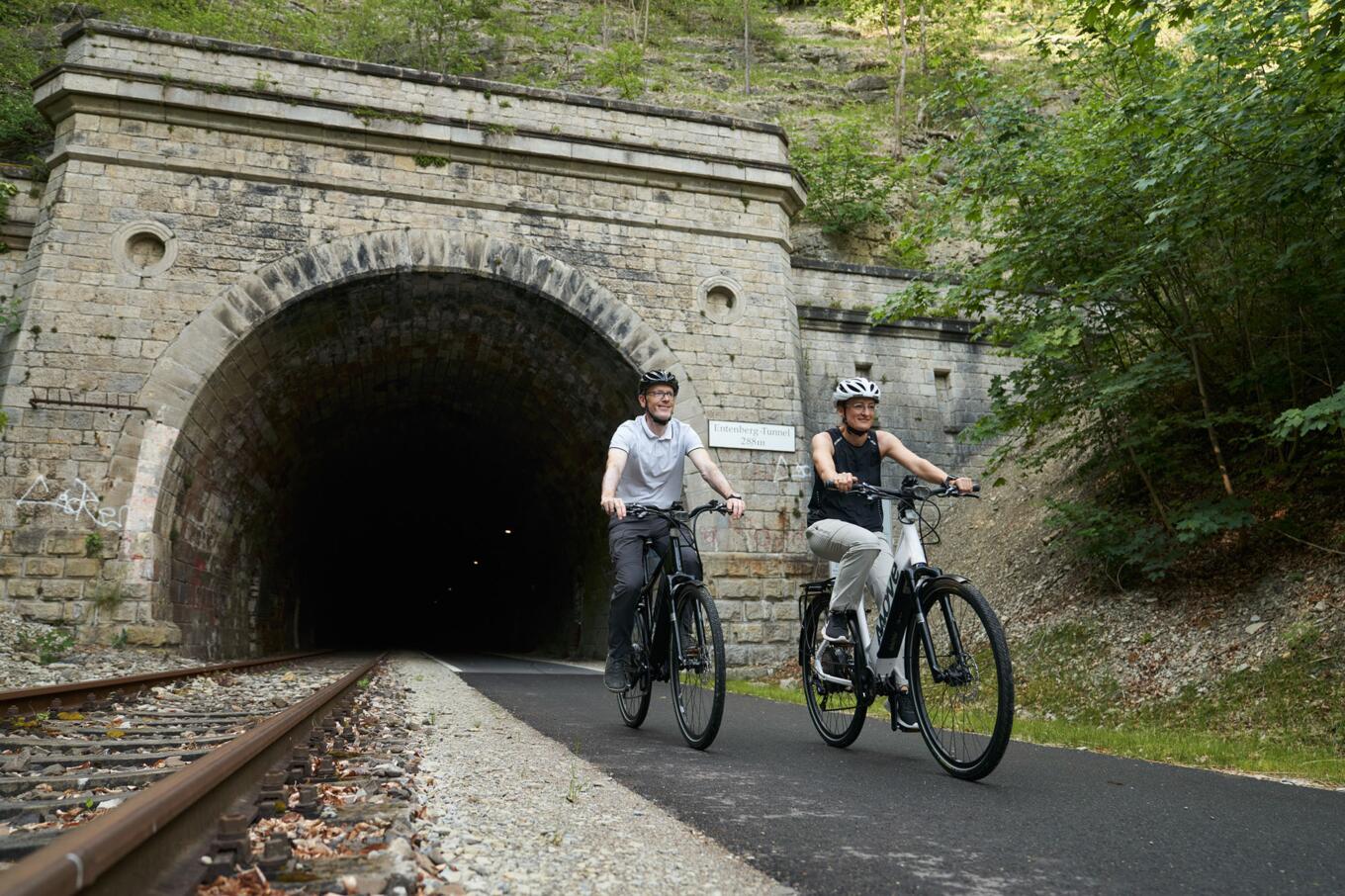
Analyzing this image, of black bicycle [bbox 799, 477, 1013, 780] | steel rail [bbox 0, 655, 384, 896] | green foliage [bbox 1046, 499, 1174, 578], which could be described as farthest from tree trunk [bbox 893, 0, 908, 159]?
steel rail [bbox 0, 655, 384, 896]

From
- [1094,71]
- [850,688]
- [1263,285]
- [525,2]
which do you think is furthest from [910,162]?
[525,2]

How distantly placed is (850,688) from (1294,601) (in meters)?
4.62

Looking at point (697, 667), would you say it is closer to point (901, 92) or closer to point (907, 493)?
point (907, 493)

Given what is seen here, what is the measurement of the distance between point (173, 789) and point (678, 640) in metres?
3.02

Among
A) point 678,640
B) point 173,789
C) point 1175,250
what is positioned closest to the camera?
point 173,789

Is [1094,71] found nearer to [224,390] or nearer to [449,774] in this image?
[449,774]

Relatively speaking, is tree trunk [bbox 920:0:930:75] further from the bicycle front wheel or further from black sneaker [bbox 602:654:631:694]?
the bicycle front wheel

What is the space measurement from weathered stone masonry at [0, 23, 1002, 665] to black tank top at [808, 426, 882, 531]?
8.08 m

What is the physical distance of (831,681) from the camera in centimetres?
482

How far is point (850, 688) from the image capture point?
4633 millimetres

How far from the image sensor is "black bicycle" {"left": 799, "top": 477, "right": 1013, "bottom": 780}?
375cm

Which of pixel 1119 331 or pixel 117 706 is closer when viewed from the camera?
pixel 117 706

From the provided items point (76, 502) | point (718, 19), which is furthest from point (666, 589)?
point (718, 19)

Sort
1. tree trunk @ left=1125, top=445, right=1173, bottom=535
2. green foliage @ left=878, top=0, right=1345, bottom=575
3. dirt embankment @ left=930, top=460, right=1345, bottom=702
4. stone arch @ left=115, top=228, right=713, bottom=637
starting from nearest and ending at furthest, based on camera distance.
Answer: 1. green foliage @ left=878, top=0, right=1345, bottom=575
2. dirt embankment @ left=930, top=460, right=1345, bottom=702
3. tree trunk @ left=1125, top=445, right=1173, bottom=535
4. stone arch @ left=115, top=228, right=713, bottom=637
